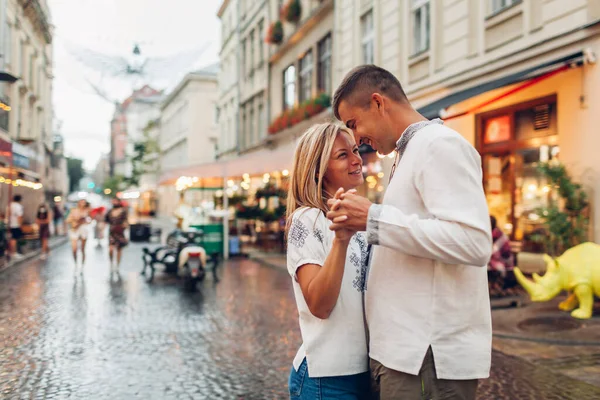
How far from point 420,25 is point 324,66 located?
8.08 m

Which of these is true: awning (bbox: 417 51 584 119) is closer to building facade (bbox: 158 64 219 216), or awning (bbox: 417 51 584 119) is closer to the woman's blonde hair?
the woman's blonde hair

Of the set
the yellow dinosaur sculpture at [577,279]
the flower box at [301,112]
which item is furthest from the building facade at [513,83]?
the flower box at [301,112]

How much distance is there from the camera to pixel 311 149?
2.14 meters

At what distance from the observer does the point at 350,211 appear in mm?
1775

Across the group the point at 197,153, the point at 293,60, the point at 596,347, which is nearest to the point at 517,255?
the point at 596,347

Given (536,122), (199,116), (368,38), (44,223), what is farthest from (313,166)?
(199,116)

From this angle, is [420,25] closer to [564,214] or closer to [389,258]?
[564,214]

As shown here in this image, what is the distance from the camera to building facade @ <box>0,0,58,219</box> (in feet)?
76.3

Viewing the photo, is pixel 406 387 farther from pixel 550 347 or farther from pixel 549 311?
pixel 549 311

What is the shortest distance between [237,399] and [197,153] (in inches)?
2097

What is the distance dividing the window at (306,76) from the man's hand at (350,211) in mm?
23517

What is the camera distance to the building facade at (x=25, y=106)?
23.3m

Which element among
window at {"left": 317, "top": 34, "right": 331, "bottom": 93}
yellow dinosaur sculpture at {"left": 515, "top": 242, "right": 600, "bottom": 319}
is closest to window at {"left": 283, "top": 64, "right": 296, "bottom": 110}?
window at {"left": 317, "top": 34, "right": 331, "bottom": 93}

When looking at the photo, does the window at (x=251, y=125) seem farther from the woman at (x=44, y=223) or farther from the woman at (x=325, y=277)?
the woman at (x=325, y=277)
